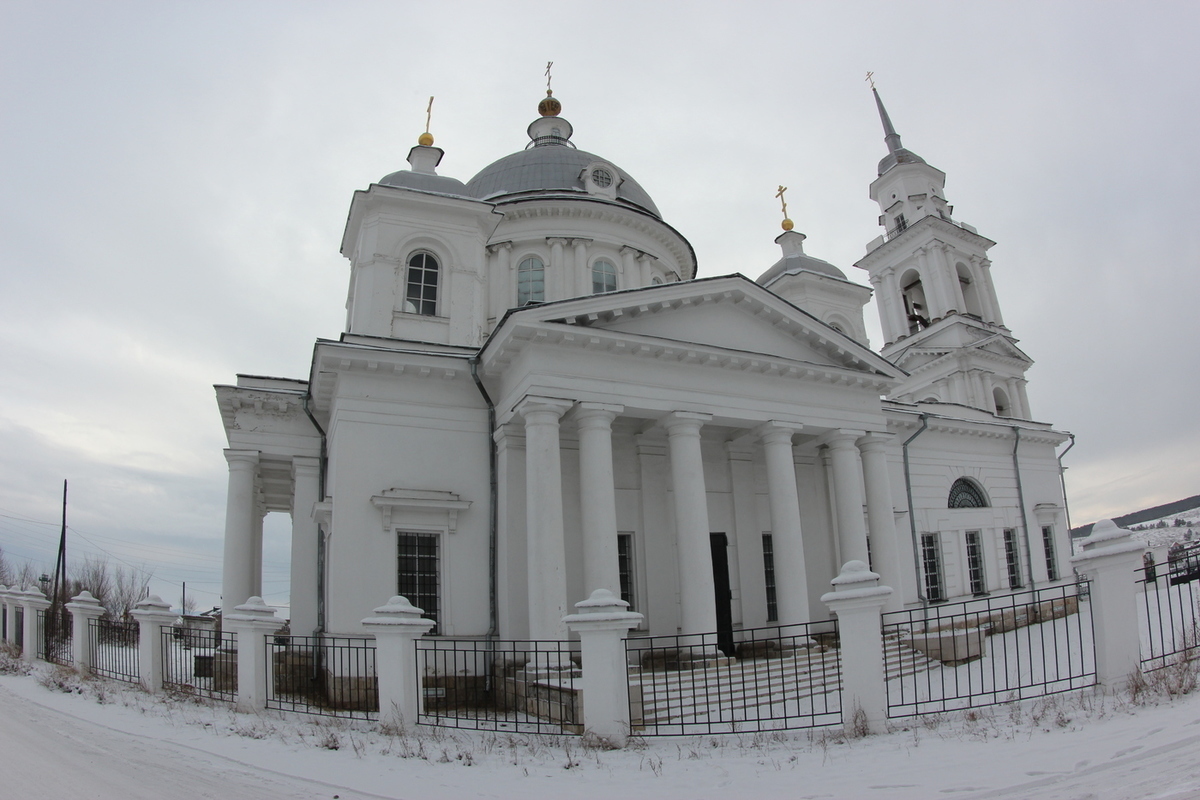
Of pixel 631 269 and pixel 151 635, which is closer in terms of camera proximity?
pixel 151 635

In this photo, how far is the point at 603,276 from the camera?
67.3 feet

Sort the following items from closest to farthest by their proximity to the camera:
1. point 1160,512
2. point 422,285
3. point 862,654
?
point 862,654, point 422,285, point 1160,512

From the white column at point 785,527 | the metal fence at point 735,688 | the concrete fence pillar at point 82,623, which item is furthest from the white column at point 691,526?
the concrete fence pillar at point 82,623

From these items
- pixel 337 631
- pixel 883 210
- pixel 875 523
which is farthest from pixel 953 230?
pixel 337 631

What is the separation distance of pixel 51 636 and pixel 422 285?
1131cm

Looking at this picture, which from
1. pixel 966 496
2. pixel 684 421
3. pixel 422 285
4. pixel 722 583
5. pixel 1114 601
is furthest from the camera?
pixel 966 496

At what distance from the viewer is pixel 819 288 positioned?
74.2 feet

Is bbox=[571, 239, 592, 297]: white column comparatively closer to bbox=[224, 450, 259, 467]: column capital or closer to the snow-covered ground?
bbox=[224, 450, 259, 467]: column capital

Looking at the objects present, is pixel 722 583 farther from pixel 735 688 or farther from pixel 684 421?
pixel 735 688

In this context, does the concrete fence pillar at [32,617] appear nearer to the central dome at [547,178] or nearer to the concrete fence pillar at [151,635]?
the concrete fence pillar at [151,635]

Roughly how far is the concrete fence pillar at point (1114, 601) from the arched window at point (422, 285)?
1198cm

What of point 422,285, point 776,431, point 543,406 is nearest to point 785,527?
point 776,431

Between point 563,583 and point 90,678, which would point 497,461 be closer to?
point 563,583

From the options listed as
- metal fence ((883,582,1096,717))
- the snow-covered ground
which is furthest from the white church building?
the snow-covered ground
